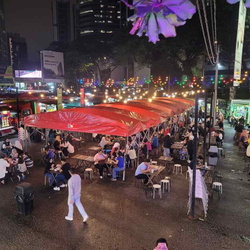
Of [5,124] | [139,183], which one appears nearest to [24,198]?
[139,183]

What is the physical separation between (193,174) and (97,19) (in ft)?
423

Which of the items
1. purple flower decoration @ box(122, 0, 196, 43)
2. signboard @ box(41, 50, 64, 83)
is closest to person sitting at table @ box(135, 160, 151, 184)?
purple flower decoration @ box(122, 0, 196, 43)

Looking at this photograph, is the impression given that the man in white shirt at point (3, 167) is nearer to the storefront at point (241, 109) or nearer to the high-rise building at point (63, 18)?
the storefront at point (241, 109)

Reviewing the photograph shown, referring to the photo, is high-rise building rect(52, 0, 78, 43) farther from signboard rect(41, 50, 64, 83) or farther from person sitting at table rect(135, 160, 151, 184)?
person sitting at table rect(135, 160, 151, 184)

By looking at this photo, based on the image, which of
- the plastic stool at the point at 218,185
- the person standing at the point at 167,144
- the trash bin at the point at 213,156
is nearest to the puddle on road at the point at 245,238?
the plastic stool at the point at 218,185

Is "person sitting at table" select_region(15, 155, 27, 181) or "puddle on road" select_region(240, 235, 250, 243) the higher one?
"person sitting at table" select_region(15, 155, 27, 181)

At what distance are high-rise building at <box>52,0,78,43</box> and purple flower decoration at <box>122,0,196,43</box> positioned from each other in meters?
178

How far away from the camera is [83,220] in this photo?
732 cm

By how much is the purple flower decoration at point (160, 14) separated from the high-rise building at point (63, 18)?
17785 centimetres

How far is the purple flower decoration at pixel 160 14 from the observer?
12.1 feet

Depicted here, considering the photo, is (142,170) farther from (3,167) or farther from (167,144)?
(3,167)

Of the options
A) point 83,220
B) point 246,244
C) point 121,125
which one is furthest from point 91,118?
point 246,244

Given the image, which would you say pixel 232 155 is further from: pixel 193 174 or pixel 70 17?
pixel 70 17

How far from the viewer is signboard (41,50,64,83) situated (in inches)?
1263
